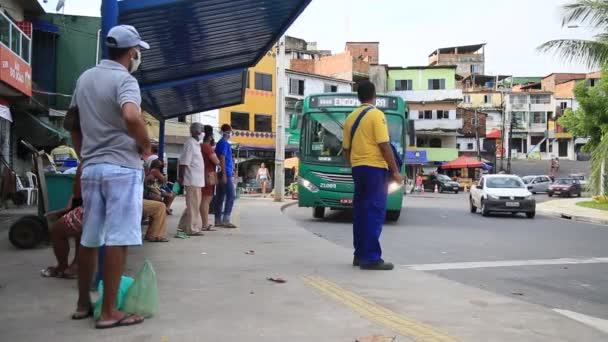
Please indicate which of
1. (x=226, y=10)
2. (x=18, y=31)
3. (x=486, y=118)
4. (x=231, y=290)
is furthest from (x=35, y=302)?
(x=486, y=118)

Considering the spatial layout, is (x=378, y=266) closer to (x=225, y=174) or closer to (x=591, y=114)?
(x=225, y=174)

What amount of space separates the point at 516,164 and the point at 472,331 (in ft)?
236

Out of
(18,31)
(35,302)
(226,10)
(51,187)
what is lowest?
(35,302)

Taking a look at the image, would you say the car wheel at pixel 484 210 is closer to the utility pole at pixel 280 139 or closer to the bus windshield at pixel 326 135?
the bus windshield at pixel 326 135

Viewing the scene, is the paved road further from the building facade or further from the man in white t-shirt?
the building facade

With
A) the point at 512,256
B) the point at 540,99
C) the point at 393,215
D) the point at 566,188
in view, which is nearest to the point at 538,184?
the point at 566,188

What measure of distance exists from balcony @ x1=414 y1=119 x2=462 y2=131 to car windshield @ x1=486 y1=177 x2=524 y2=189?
44.9 metres

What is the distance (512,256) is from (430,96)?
5832 cm

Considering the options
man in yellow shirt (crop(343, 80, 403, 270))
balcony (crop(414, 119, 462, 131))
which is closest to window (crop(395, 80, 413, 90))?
balcony (crop(414, 119, 462, 131))

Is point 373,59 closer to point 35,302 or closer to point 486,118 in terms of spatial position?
point 486,118

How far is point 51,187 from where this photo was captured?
781 cm

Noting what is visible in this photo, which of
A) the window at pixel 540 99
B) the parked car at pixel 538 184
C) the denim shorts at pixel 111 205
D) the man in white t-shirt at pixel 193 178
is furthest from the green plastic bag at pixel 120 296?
the window at pixel 540 99

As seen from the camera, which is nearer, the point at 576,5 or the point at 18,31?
the point at 18,31

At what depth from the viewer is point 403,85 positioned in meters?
65.6
